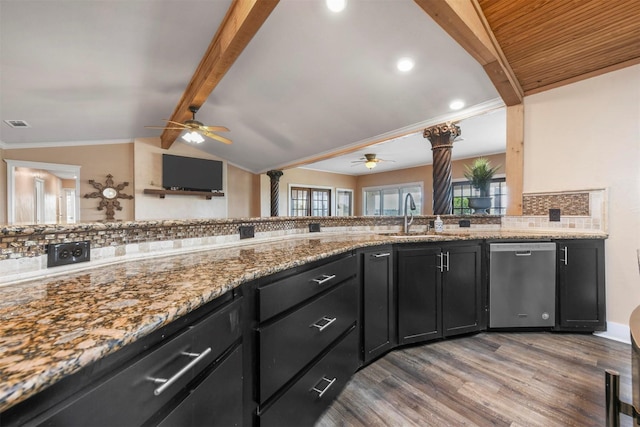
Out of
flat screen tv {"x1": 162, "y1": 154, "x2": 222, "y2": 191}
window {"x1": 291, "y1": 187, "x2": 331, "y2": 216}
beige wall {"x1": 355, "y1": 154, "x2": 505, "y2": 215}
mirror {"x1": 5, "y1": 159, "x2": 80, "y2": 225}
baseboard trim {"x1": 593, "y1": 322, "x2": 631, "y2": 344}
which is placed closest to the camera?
baseboard trim {"x1": 593, "y1": 322, "x2": 631, "y2": 344}

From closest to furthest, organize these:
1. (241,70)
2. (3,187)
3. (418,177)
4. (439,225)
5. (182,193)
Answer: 1. (439,225)
2. (241,70)
3. (3,187)
4. (182,193)
5. (418,177)

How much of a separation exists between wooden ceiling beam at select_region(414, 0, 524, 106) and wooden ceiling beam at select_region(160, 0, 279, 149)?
1.10 metres

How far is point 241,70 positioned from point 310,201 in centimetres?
587

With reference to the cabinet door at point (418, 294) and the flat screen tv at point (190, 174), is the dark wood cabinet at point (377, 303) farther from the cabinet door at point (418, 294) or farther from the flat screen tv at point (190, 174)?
the flat screen tv at point (190, 174)

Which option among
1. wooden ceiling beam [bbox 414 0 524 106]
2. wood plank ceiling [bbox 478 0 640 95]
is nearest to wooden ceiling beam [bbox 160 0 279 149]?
wooden ceiling beam [bbox 414 0 524 106]

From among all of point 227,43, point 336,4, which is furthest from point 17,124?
point 336,4

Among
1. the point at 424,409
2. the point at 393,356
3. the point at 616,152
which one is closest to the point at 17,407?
the point at 424,409

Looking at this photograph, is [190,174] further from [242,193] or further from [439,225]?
[439,225]

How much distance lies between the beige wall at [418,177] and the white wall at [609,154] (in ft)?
12.6

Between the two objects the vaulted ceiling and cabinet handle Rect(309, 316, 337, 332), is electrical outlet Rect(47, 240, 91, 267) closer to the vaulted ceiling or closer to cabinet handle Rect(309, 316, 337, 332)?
cabinet handle Rect(309, 316, 337, 332)

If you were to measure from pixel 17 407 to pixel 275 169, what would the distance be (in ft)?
22.6

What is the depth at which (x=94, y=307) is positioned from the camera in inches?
24.8

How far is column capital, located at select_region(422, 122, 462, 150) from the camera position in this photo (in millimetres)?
3666

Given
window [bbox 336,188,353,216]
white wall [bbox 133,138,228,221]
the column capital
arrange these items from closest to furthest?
the column capital < white wall [bbox 133,138,228,221] < window [bbox 336,188,353,216]
